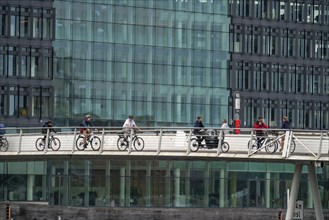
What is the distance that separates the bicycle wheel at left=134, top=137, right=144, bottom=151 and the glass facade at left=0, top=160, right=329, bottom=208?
48371 millimetres

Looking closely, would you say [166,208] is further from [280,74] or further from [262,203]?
[280,74]

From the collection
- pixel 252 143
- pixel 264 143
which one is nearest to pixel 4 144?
pixel 252 143

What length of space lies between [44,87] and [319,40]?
2789cm

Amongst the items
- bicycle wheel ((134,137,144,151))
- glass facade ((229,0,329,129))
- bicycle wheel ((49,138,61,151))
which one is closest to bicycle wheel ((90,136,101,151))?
bicycle wheel ((134,137,144,151))

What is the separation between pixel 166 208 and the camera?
338 ft

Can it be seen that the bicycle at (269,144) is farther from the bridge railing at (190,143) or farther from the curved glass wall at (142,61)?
the curved glass wall at (142,61)

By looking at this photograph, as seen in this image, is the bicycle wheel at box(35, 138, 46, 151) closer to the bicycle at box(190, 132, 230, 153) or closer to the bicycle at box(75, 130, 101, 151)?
the bicycle at box(75, 130, 101, 151)

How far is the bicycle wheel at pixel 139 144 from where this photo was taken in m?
58.5

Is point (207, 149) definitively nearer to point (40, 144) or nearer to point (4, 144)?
point (40, 144)

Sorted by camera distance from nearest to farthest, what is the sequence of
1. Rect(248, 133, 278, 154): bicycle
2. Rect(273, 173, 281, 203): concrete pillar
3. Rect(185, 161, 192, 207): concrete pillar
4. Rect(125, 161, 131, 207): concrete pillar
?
Rect(248, 133, 278, 154): bicycle < Rect(125, 161, 131, 207): concrete pillar < Rect(185, 161, 192, 207): concrete pillar < Rect(273, 173, 281, 203): concrete pillar

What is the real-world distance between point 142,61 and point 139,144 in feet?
178

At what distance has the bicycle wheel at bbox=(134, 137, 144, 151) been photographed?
192 ft

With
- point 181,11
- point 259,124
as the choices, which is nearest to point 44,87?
point 181,11

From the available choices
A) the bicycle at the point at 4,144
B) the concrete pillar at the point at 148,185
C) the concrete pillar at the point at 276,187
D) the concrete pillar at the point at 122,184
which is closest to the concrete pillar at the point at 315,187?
the bicycle at the point at 4,144
